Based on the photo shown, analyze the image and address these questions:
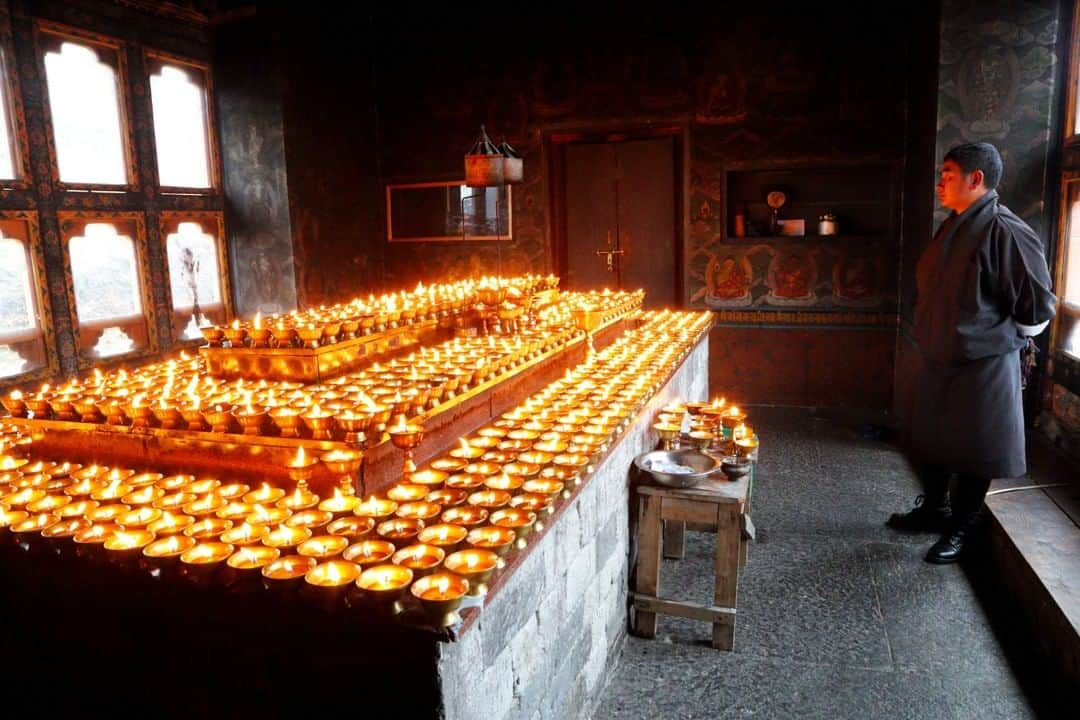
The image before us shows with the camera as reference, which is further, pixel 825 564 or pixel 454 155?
pixel 454 155

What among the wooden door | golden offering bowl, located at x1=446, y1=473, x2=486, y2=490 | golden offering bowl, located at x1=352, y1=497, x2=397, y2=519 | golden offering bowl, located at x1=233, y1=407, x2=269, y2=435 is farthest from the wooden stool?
the wooden door

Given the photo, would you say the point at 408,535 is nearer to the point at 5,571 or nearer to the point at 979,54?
the point at 5,571

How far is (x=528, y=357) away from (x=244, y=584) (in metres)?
2.32

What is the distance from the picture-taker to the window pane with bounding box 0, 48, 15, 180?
6.00m

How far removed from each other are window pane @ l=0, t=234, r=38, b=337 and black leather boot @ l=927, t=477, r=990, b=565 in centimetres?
697

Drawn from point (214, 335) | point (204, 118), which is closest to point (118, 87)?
point (204, 118)

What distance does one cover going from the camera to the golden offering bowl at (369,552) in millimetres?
1943

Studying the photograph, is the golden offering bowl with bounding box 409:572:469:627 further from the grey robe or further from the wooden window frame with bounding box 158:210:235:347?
the wooden window frame with bounding box 158:210:235:347

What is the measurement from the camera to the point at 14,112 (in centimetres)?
607

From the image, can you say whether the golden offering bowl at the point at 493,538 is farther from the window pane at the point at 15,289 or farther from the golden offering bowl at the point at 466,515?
the window pane at the point at 15,289

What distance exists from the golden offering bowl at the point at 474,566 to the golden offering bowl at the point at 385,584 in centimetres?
12

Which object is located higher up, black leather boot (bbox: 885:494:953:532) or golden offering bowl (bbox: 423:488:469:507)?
golden offering bowl (bbox: 423:488:469:507)

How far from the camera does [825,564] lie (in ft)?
13.8

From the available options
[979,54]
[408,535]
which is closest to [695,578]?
[408,535]
